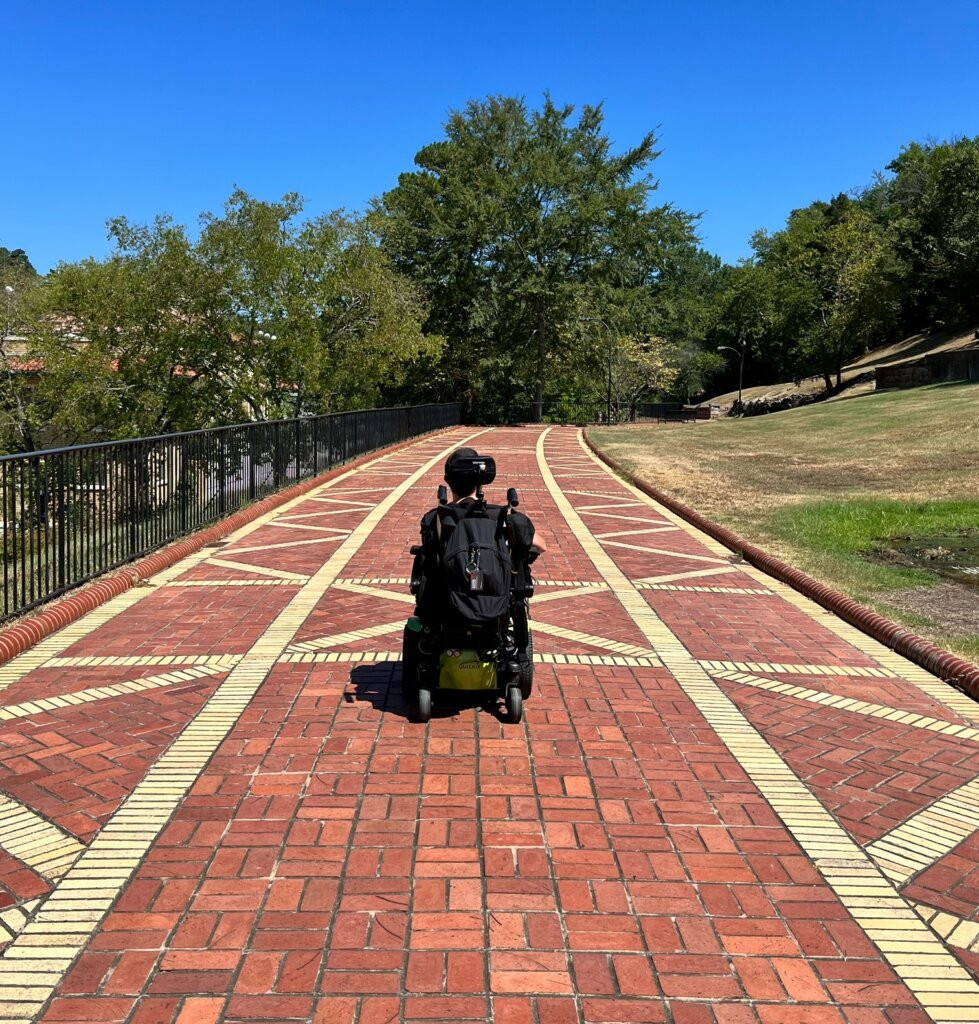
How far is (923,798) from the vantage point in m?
4.11

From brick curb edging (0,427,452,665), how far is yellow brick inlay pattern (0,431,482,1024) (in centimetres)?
158

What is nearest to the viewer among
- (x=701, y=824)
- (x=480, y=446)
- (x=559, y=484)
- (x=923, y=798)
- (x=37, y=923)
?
(x=37, y=923)

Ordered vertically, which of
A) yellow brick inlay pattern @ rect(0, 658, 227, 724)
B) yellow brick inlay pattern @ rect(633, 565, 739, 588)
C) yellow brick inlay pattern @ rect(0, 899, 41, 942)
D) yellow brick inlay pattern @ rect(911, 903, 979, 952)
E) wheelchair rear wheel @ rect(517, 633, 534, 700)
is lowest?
yellow brick inlay pattern @ rect(911, 903, 979, 952)

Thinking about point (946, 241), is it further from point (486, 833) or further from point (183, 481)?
point (486, 833)

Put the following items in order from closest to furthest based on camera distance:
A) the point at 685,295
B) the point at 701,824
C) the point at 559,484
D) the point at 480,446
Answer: the point at 701,824
the point at 559,484
the point at 480,446
the point at 685,295

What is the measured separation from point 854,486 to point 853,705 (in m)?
12.4

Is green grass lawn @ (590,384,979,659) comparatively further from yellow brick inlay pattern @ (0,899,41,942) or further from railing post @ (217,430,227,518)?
railing post @ (217,430,227,518)

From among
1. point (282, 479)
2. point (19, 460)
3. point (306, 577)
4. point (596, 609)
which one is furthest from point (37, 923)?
point (282, 479)

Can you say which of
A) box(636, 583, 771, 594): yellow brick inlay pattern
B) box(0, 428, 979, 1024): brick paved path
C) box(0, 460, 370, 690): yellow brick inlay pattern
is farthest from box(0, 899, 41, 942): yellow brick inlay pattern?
box(636, 583, 771, 594): yellow brick inlay pattern

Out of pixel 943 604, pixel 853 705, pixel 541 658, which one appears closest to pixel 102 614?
pixel 541 658

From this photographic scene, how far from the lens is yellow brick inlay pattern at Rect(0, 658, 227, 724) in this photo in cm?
503

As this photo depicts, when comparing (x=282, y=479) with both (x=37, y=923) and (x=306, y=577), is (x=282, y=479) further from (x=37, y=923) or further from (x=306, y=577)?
(x=37, y=923)

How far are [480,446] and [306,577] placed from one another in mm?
18900

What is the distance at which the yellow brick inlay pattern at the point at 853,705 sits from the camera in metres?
5.03
